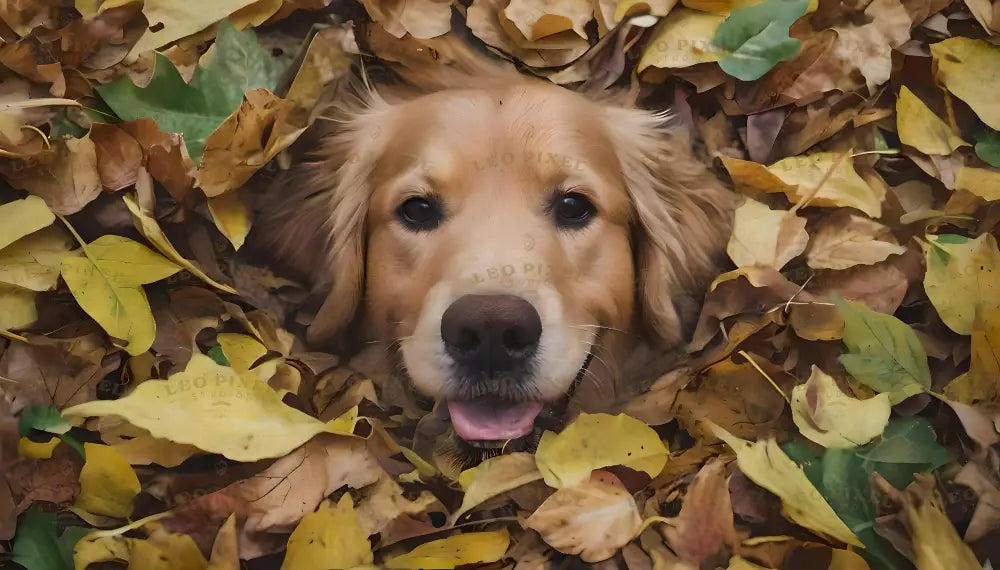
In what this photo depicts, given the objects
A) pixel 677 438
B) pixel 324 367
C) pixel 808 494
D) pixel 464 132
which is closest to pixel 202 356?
pixel 324 367

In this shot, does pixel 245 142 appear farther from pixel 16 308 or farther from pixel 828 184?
pixel 828 184

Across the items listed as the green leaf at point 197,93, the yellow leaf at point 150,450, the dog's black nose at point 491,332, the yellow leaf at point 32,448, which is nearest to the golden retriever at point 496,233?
the dog's black nose at point 491,332

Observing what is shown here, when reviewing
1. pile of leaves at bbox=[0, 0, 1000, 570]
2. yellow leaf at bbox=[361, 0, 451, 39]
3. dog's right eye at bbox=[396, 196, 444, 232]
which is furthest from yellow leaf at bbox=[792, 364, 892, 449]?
yellow leaf at bbox=[361, 0, 451, 39]

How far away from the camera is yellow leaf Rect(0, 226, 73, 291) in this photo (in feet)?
3.12

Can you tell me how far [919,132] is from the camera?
3.43 feet

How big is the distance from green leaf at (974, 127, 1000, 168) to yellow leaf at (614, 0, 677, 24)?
0.43 metres

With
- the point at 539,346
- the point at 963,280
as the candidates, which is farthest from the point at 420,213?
the point at 963,280

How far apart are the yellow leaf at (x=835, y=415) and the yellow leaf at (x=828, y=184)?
0.74 ft

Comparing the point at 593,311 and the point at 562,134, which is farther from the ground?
the point at 562,134

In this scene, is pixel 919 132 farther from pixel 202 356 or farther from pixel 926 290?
pixel 202 356

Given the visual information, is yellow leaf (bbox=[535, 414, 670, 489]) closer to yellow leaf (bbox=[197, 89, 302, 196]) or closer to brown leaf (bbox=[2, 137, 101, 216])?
yellow leaf (bbox=[197, 89, 302, 196])

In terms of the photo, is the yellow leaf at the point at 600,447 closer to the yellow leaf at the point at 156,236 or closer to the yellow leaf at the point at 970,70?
the yellow leaf at the point at 156,236

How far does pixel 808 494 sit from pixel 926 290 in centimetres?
30

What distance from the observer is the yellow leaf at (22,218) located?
94 cm
